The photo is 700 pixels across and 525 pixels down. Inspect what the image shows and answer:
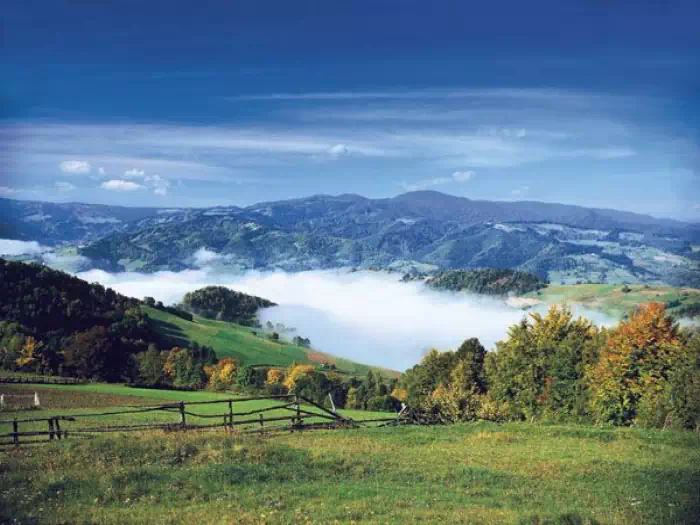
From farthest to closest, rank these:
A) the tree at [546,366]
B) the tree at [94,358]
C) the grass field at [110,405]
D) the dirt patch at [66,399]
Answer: the tree at [94,358]
the tree at [546,366]
the dirt patch at [66,399]
the grass field at [110,405]

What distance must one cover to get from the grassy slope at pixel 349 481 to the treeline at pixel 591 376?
16.5 m

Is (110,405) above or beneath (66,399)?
beneath

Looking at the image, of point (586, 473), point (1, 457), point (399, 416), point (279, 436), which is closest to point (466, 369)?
point (399, 416)

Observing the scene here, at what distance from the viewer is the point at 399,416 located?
145 ft

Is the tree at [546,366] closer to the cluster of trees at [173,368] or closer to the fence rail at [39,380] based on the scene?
the fence rail at [39,380]

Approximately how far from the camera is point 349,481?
21281 mm

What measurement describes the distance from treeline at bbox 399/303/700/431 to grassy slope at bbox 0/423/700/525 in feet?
54.2

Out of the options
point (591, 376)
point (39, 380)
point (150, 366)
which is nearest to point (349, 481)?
point (591, 376)

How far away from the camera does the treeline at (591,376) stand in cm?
4519

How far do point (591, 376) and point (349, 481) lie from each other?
4074 cm

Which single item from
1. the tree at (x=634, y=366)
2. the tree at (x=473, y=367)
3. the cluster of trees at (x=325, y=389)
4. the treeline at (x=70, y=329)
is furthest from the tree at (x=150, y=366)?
the tree at (x=634, y=366)

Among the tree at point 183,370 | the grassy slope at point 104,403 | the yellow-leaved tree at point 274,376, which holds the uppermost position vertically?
the grassy slope at point 104,403

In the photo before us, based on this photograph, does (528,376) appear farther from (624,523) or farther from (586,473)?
(624,523)

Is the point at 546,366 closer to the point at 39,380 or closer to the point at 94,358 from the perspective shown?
the point at 39,380
